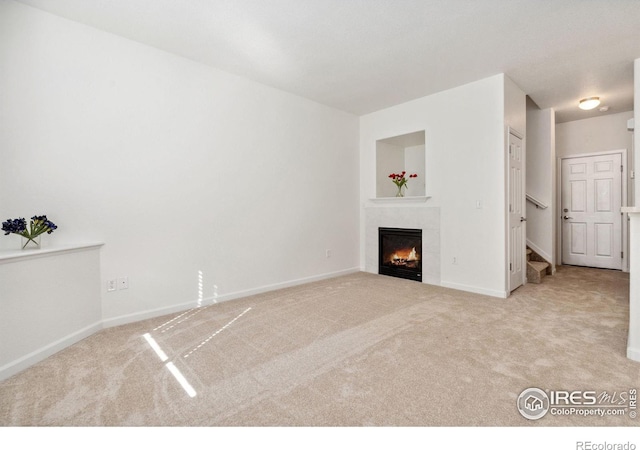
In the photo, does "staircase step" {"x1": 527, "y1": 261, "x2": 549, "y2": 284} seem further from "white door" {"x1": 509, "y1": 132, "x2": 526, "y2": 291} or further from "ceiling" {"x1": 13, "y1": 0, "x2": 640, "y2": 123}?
"ceiling" {"x1": 13, "y1": 0, "x2": 640, "y2": 123}

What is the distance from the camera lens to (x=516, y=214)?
400 cm

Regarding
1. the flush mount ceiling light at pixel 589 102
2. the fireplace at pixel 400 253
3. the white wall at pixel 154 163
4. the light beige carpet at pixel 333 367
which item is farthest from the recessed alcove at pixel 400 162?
the light beige carpet at pixel 333 367

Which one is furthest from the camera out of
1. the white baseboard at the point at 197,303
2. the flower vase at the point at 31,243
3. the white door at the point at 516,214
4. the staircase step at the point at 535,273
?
the staircase step at the point at 535,273

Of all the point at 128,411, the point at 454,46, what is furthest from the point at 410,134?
the point at 128,411

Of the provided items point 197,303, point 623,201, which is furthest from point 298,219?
point 623,201

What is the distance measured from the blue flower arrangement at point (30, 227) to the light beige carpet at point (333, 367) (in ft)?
2.97

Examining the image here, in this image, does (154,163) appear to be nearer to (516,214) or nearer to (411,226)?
(411,226)

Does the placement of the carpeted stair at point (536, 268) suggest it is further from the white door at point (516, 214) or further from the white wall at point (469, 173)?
the white wall at point (469, 173)

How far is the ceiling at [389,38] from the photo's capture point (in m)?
2.42

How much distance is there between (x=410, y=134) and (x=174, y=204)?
3459mm

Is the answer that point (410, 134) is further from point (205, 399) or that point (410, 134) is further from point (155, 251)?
point (205, 399)

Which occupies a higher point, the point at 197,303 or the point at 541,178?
the point at 541,178

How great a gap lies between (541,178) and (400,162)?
7.40 feet

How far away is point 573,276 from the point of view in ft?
15.5
